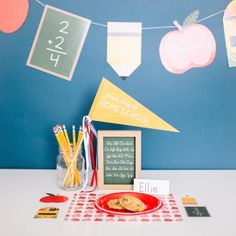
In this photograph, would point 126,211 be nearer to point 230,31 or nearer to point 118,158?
point 118,158

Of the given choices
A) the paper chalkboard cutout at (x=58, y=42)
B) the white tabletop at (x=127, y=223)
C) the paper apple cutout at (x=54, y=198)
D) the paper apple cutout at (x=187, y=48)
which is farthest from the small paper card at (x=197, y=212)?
the paper chalkboard cutout at (x=58, y=42)

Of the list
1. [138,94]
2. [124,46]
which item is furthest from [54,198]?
[124,46]

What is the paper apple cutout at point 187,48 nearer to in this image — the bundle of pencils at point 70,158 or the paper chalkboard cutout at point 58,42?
the paper chalkboard cutout at point 58,42

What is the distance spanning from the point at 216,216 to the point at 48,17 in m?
0.94

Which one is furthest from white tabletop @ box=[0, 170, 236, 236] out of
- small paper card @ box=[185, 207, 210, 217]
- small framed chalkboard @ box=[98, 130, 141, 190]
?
small framed chalkboard @ box=[98, 130, 141, 190]

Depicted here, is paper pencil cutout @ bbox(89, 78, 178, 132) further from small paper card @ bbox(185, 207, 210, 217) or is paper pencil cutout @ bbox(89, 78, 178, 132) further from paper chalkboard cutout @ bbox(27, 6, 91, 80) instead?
small paper card @ bbox(185, 207, 210, 217)

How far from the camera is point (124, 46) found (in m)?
1.50

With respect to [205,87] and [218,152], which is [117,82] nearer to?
[205,87]

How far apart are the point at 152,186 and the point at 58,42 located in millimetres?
658

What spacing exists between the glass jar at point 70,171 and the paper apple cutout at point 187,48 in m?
0.51

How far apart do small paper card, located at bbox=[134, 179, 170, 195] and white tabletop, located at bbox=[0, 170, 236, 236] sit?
41 millimetres

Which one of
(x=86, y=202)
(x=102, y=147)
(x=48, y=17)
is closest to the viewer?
(x=86, y=202)

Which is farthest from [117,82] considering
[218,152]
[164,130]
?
[218,152]

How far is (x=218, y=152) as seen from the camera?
1.54 m
